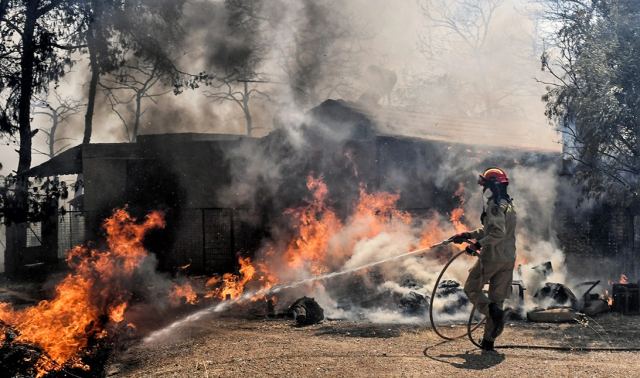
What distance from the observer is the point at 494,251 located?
24.1 feet

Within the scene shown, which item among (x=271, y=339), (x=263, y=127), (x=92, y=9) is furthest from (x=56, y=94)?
(x=271, y=339)

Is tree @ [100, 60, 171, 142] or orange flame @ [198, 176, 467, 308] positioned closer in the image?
orange flame @ [198, 176, 467, 308]

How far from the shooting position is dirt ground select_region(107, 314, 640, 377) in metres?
6.34

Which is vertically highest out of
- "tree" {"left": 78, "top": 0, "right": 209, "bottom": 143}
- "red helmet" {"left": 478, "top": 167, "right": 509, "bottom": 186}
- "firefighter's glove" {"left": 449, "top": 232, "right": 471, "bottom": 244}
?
"tree" {"left": 78, "top": 0, "right": 209, "bottom": 143}

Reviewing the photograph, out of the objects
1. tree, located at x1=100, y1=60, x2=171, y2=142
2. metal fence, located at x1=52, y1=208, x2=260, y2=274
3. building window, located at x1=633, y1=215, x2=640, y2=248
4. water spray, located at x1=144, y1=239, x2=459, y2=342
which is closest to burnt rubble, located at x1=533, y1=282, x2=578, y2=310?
water spray, located at x1=144, y1=239, x2=459, y2=342

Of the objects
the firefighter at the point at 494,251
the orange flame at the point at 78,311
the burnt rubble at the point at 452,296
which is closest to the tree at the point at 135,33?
the orange flame at the point at 78,311

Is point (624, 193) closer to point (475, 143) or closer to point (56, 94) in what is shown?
point (475, 143)

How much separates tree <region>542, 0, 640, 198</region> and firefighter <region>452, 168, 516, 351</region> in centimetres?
429

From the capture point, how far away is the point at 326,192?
1612cm

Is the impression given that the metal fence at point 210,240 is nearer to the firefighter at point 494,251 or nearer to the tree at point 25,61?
the tree at point 25,61

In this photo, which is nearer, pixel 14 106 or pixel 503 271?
pixel 503 271

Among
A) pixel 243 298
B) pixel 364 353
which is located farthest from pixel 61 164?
pixel 364 353

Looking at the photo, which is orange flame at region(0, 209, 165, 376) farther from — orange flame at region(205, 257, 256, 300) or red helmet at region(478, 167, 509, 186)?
red helmet at region(478, 167, 509, 186)

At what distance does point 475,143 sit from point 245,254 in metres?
7.66
